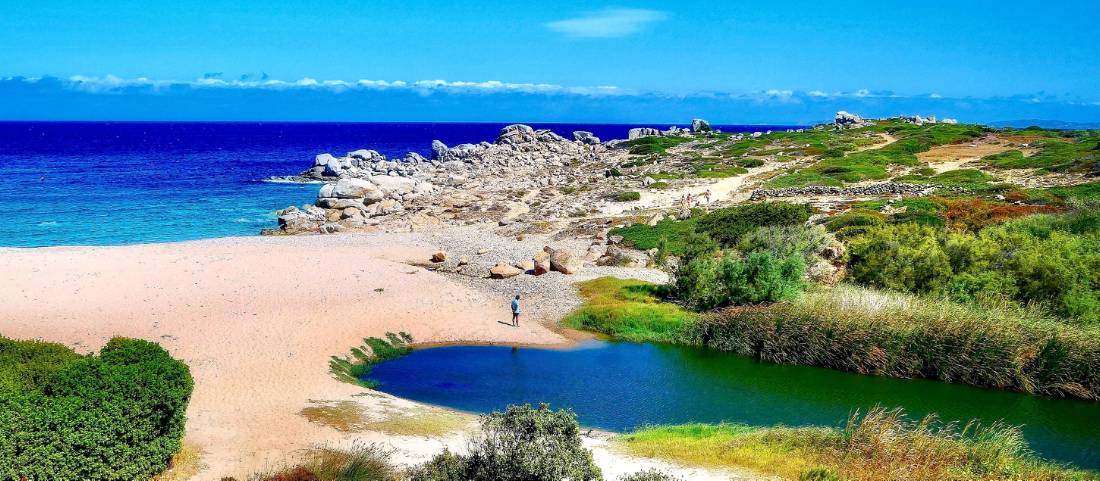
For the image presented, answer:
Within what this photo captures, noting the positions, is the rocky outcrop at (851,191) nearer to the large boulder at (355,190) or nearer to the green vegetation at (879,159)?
the green vegetation at (879,159)

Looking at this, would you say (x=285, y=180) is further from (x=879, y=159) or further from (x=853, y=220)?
(x=853, y=220)

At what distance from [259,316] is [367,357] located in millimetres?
5709

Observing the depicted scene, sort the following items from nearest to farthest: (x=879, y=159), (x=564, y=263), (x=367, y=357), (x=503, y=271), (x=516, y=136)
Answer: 1. (x=367, y=357)
2. (x=503, y=271)
3. (x=564, y=263)
4. (x=879, y=159)
5. (x=516, y=136)

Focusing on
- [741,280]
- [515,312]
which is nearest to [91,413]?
[515,312]

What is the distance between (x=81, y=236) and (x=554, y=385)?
44344 mm

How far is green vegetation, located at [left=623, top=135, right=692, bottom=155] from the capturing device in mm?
99375

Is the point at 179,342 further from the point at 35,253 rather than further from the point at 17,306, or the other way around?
the point at 35,253

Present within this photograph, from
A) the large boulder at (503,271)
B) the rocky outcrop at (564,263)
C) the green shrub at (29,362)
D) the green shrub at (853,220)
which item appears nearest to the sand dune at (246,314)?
the large boulder at (503,271)

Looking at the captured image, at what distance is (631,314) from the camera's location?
32969 mm

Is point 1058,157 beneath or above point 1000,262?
above

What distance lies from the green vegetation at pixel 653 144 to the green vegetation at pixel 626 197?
32956 mm

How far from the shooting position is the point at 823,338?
27906mm

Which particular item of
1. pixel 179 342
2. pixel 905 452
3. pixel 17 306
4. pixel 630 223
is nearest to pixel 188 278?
pixel 17 306

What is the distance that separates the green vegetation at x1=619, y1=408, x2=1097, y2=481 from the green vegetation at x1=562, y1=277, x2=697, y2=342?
38.4 feet
